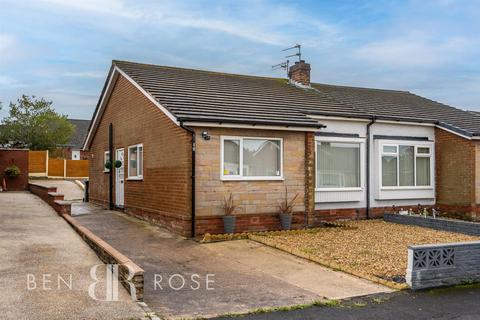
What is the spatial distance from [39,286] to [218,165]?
622 cm

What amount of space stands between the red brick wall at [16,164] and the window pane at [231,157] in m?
16.4

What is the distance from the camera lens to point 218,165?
12406mm

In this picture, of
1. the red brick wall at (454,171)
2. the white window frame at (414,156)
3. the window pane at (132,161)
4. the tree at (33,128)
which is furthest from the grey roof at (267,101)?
the tree at (33,128)

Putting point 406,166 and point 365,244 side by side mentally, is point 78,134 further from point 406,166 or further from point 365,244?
point 365,244

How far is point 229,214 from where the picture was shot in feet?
40.5

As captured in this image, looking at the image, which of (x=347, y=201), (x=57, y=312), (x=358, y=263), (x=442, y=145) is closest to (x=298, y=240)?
(x=358, y=263)

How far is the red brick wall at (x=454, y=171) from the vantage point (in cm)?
1599

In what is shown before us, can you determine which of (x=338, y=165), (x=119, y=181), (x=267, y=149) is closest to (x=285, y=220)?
(x=267, y=149)

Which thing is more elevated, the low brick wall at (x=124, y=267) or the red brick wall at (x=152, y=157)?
the red brick wall at (x=152, y=157)

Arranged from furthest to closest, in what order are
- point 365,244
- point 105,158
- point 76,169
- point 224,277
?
point 76,169
point 105,158
point 365,244
point 224,277

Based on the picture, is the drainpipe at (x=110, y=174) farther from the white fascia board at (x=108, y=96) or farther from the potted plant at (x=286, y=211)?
the potted plant at (x=286, y=211)

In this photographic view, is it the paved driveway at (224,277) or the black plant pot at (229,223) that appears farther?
the black plant pot at (229,223)

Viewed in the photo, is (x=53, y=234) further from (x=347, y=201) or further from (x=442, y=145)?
(x=442, y=145)

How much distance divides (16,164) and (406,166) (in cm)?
1948
